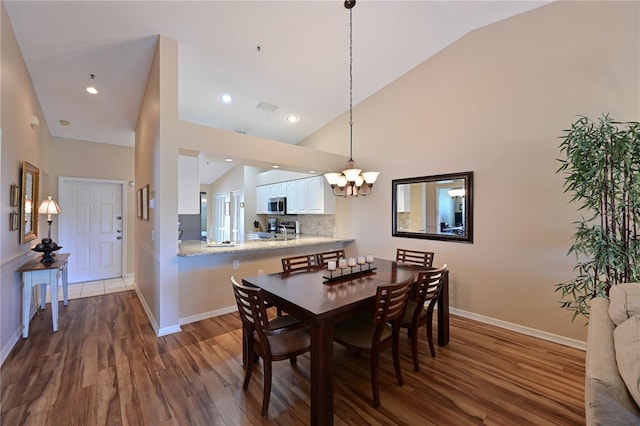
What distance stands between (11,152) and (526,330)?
19.2 ft

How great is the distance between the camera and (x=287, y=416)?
1870 millimetres

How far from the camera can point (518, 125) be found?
10.3ft

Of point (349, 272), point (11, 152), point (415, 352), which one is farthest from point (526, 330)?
point (11, 152)

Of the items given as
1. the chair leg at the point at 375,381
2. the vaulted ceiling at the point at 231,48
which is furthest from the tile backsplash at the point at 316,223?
the chair leg at the point at 375,381

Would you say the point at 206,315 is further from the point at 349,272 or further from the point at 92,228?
the point at 92,228

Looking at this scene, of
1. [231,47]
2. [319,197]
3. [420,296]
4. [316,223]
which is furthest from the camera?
[316,223]

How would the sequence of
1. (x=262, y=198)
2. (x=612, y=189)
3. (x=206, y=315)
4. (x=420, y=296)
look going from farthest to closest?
(x=262, y=198)
(x=206, y=315)
(x=420, y=296)
(x=612, y=189)

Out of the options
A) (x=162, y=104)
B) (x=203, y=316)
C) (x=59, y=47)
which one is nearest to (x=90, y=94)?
(x=59, y=47)

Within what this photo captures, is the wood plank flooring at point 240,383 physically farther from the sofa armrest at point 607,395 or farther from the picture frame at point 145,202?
the picture frame at point 145,202

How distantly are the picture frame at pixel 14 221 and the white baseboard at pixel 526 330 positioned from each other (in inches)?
206

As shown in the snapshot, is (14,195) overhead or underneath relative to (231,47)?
underneath

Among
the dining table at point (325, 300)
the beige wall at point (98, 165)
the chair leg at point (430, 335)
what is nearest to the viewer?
the dining table at point (325, 300)

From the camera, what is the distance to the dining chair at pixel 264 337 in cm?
183

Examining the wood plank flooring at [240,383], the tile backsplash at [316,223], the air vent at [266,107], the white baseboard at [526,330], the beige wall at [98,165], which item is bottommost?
the wood plank flooring at [240,383]
